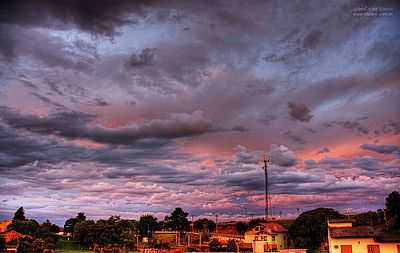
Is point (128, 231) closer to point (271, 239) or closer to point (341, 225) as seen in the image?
point (271, 239)

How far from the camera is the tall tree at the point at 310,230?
66.2 m

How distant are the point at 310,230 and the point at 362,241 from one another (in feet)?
89.6

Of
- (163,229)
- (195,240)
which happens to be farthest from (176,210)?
(195,240)

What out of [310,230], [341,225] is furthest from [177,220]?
[341,225]

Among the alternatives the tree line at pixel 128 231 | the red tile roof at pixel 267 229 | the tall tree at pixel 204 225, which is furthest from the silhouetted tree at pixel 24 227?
the red tile roof at pixel 267 229

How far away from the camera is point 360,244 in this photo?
138 ft

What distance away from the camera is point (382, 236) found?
41000 mm

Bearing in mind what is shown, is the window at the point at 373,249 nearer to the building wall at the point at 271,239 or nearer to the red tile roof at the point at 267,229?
the building wall at the point at 271,239

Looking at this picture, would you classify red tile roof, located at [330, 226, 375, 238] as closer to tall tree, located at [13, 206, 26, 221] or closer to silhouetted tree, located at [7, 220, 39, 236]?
silhouetted tree, located at [7, 220, 39, 236]

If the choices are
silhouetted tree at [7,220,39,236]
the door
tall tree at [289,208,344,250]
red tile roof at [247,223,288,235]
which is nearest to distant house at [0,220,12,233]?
silhouetted tree at [7,220,39,236]

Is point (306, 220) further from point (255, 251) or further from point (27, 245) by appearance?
point (27, 245)

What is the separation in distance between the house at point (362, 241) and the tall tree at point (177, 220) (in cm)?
5899

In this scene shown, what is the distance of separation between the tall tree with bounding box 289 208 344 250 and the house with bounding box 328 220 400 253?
75.0ft

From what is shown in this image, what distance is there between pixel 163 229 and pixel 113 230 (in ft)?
130
